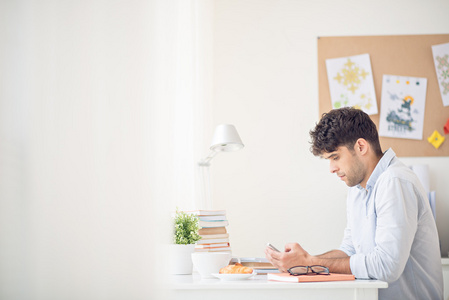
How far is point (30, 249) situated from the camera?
56 cm

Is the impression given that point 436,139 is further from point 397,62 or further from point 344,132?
point 344,132

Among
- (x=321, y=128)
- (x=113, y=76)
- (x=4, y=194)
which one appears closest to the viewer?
(x=4, y=194)

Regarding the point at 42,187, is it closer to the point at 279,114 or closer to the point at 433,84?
the point at 279,114

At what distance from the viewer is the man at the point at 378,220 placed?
150 cm

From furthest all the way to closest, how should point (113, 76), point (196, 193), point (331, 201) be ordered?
point (331, 201), point (196, 193), point (113, 76)

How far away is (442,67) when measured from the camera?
3316 mm

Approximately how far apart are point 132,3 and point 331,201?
8.70 feet

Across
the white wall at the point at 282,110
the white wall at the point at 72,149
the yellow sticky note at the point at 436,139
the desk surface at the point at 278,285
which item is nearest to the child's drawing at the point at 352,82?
the white wall at the point at 282,110

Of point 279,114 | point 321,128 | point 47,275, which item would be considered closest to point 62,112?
point 47,275

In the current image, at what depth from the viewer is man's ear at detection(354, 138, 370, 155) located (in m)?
1.81

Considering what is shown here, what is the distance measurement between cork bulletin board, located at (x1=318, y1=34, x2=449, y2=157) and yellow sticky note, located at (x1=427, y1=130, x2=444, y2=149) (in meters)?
0.02

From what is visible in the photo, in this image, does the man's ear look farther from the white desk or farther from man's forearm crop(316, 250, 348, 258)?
the white desk

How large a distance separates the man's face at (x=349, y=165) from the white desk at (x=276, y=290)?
0.61 m

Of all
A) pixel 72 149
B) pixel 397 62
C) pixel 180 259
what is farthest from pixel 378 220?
pixel 397 62
